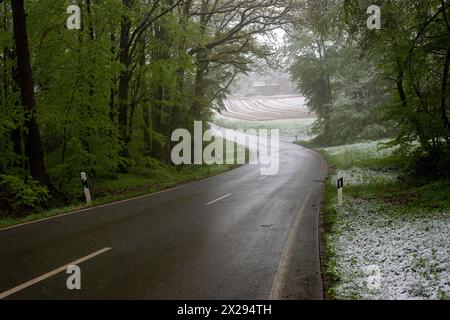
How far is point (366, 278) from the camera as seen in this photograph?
5902 mm

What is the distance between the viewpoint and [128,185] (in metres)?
17.7

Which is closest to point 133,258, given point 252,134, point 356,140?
point 356,140

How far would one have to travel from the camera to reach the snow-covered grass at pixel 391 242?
17.9ft

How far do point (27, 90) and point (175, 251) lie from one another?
336 inches

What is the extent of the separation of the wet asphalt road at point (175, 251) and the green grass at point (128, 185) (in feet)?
3.13

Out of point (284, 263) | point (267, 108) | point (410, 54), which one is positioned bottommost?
point (284, 263)

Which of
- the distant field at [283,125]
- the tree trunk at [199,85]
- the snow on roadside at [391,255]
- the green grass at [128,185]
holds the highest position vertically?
the tree trunk at [199,85]

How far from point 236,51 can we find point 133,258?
19.1 m

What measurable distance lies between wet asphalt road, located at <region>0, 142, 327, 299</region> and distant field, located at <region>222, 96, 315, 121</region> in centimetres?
7008

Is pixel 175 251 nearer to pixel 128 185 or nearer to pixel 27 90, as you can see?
pixel 27 90

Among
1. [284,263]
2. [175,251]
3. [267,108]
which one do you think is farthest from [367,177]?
[267,108]

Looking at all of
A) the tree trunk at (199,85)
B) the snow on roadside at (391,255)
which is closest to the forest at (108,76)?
the tree trunk at (199,85)

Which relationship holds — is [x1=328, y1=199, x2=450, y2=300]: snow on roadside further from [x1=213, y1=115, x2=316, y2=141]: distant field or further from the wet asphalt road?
[x1=213, y1=115, x2=316, y2=141]: distant field

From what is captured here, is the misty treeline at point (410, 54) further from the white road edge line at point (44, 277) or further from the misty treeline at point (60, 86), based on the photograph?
the white road edge line at point (44, 277)
